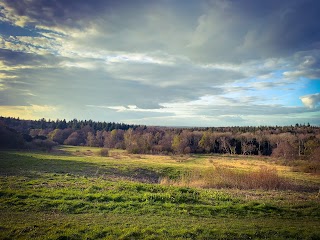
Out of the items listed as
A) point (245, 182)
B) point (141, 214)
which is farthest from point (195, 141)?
point (141, 214)

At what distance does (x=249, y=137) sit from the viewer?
11419cm

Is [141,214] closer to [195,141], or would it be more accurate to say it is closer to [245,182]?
[245,182]

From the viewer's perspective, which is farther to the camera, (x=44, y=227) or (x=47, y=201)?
(x=47, y=201)

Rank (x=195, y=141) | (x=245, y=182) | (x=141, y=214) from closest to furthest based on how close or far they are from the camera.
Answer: (x=141, y=214) → (x=245, y=182) → (x=195, y=141)

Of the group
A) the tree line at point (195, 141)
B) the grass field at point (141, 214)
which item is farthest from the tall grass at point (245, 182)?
the tree line at point (195, 141)

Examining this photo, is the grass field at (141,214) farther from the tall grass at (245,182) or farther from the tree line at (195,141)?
the tree line at (195,141)

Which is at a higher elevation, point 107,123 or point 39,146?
point 107,123

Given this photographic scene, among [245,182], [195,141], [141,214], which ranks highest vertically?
[195,141]

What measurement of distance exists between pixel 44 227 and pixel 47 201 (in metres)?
4.60

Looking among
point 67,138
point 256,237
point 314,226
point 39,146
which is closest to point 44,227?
point 256,237

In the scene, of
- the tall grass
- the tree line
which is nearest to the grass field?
the tall grass

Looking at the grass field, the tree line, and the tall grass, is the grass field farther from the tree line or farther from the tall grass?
the tree line

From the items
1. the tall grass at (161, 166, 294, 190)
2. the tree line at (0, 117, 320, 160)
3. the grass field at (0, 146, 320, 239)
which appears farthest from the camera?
the tree line at (0, 117, 320, 160)

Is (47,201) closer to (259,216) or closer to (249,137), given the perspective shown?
(259,216)
